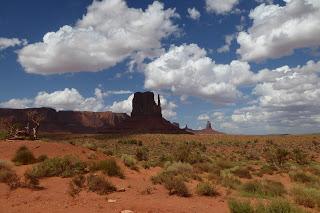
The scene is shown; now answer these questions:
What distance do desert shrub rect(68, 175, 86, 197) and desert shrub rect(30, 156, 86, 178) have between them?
1123 millimetres

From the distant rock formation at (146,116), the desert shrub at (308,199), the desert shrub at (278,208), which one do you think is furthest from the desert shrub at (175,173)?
the distant rock formation at (146,116)

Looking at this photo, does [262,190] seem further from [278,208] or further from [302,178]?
[302,178]

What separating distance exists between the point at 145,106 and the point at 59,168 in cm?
14495

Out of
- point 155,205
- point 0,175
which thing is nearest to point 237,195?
point 155,205

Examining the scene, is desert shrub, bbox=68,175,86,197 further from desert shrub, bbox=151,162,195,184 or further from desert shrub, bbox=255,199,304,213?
desert shrub, bbox=255,199,304,213

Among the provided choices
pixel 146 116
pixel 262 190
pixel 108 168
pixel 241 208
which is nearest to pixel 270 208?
pixel 241 208

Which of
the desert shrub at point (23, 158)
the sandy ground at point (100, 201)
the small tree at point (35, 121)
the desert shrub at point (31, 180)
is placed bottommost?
the sandy ground at point (100, 201)

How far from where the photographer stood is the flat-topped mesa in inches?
6447

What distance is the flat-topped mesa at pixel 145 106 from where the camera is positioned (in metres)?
164

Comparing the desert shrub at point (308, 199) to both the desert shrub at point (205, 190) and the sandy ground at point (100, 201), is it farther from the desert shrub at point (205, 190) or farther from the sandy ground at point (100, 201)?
the desert shrub at point (205, 190)

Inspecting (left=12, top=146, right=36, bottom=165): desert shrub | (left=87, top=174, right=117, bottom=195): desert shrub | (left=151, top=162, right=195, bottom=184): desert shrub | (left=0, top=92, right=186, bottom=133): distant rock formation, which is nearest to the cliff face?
(left=0, top=92, right=186, bottom=133): distant rock formation

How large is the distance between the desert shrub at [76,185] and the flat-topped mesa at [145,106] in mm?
144691

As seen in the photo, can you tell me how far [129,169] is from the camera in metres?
25.0

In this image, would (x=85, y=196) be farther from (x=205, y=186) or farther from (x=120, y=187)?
(x=205, y=186)
